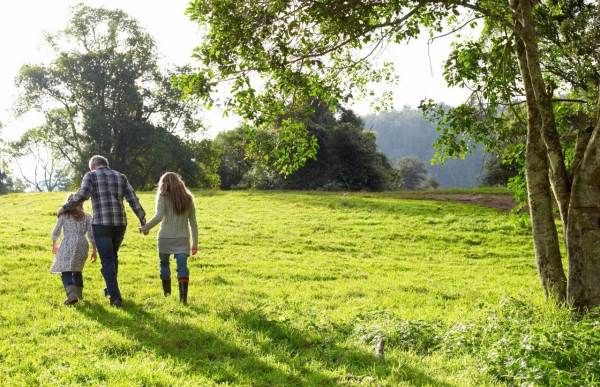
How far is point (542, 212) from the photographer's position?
9844 mm

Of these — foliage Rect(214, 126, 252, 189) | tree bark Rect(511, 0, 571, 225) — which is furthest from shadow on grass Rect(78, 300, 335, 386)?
foliage Rect(214, 126, 252, 189)

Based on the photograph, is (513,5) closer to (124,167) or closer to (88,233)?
(88,233)

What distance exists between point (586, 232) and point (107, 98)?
59330mm

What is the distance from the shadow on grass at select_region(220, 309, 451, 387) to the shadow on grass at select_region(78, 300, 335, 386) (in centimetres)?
34

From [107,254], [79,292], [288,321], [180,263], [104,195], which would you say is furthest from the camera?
[79,292]

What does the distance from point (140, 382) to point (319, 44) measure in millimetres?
7167

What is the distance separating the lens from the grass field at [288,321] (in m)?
6.68

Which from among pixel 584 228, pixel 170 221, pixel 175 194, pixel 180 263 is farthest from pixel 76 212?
pixel 584 228

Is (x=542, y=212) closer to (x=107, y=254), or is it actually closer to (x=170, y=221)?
(x=170, y=221)

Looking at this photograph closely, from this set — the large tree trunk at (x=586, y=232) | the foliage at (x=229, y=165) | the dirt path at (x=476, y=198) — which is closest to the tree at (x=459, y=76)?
the large tree trunk at (x=586, y=232)

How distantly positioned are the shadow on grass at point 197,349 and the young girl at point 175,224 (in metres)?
1.07

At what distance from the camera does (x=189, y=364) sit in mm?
7117

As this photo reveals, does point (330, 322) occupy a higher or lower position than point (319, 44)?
lower

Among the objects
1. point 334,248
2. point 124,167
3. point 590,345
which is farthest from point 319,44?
point 124,167
